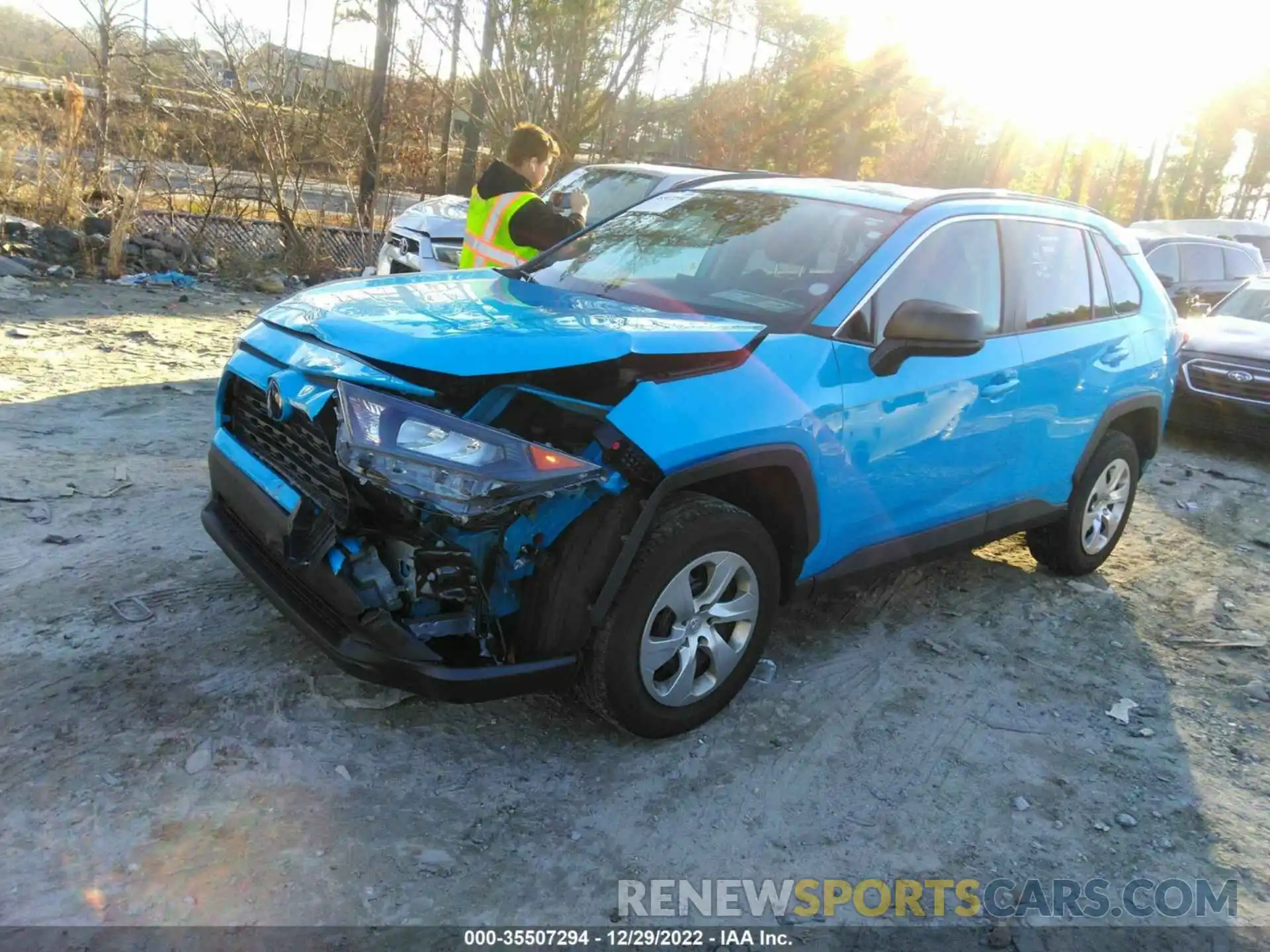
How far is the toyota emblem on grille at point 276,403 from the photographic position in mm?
2930

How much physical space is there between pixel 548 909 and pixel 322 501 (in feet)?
4.24

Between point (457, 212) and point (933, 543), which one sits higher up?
point (457, 212)

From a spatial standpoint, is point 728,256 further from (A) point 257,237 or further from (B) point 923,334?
(A) point 257,237

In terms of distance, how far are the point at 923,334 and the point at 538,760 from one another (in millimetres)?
1939

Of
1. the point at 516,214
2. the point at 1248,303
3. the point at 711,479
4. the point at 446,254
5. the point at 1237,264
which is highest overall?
the point at 1237,264

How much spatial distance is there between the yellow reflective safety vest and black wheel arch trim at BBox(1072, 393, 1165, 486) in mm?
3052

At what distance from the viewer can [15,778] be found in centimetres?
268

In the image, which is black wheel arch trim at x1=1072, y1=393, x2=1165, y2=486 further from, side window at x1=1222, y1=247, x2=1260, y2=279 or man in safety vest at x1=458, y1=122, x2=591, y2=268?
side window at x1=1222, y1=247, x2=1260, y2=279

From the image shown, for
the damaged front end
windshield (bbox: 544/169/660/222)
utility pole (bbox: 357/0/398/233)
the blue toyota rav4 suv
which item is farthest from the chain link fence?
the damaged front end

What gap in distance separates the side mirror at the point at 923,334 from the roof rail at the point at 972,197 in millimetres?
566

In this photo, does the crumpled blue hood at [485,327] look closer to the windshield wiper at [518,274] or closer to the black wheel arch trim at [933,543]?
the windshield wiper at [518,274]

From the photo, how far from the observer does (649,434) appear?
110 inches

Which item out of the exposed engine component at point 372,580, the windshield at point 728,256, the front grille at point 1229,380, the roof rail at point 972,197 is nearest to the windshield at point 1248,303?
the front grille at point 1229,380

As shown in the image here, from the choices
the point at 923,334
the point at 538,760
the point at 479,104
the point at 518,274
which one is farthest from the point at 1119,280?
the point at 479,104
